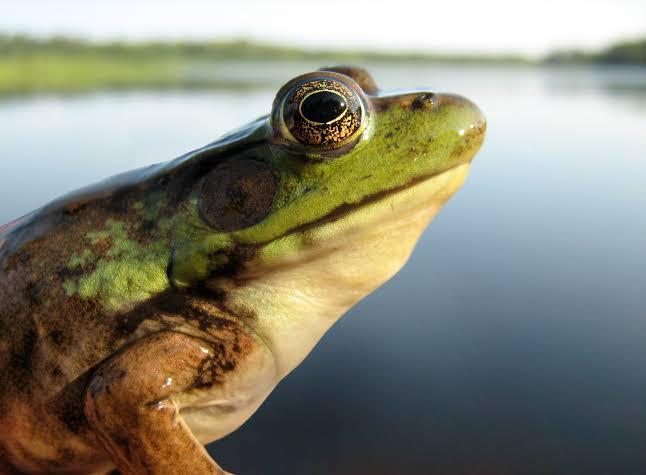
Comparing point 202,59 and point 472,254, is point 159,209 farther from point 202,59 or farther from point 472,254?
point 202,59

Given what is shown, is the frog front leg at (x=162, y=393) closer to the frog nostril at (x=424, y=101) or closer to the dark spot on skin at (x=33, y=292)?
the dark spot on skin at (x=33, y=292)

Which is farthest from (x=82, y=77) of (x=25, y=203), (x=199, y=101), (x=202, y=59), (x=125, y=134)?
(x=202, y=59)

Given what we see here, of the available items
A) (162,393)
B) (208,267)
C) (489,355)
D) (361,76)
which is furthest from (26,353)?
(489,355)

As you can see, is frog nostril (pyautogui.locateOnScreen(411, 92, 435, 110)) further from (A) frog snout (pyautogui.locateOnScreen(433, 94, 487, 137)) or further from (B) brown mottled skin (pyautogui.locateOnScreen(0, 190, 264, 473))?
(B) brown mottled skin (pyautogui.locateOnScreen(0, 190, 264, 473))

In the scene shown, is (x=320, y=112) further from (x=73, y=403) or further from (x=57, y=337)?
(x=73, y=403)

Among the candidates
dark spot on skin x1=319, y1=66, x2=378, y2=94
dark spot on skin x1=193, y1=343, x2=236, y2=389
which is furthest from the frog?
dark spot on skin x1=319, y1=66, x2=378, y2=94

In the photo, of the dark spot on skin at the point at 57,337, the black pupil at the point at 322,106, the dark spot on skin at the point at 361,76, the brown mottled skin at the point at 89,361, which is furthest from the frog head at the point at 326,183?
the dark spot on skin at the point at 57,337
